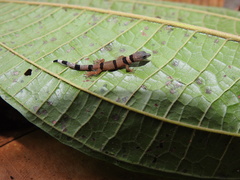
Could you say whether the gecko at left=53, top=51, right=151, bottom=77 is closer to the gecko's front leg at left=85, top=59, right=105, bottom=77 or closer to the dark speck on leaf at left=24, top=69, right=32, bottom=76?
the gecko's front leg at left=85, top=59, right=105, bottom=77

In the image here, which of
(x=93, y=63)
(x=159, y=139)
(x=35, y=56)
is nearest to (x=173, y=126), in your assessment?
(x=159, y=139)

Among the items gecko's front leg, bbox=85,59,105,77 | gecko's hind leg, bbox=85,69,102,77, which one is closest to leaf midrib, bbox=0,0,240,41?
gecko's front leg, bbox=85,59,105,77

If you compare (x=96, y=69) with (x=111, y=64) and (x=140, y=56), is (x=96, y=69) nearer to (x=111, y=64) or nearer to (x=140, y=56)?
(x=111, y=64)

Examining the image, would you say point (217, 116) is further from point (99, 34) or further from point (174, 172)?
point (99, 34)

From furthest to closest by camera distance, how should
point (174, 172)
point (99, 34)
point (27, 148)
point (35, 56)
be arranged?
point (99, 34), point (35, 56), point (27, 148), point (174, 172)

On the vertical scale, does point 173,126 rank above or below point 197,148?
above

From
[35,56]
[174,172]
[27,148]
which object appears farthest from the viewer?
[35,56]
